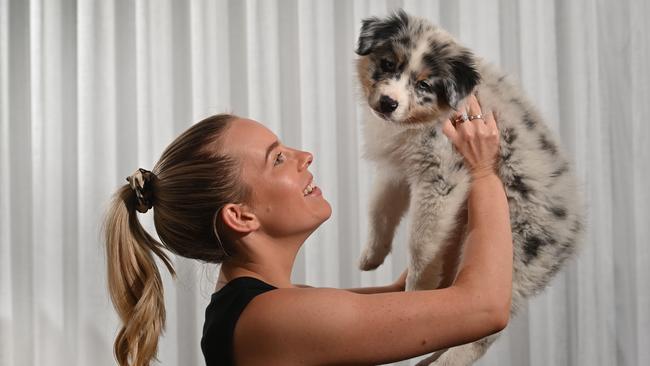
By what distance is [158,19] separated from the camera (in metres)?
2.98

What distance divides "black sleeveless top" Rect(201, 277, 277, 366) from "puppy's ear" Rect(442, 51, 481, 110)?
52 cm

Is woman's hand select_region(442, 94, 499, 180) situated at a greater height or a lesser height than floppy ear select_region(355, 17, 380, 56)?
lesser

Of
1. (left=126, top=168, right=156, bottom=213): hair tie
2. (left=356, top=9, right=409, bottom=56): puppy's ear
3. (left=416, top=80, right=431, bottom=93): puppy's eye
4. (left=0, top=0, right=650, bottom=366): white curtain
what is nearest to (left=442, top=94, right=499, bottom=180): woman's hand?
(left=416, top=80, right=431, bottom=93): puppy's eye

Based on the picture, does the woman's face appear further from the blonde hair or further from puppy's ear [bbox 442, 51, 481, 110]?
puppy's ear [bbox 442, 51, 481, 110]

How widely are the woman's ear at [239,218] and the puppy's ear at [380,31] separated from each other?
452mm

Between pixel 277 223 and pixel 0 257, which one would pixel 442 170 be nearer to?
pixel 277 223

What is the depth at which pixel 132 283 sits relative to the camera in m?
1.38

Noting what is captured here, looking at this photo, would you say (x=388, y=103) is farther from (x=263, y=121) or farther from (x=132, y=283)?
(x=263, y=121)

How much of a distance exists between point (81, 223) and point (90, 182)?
7.2 inches

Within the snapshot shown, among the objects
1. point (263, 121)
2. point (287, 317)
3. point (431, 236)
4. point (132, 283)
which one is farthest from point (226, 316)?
point (263, 121)

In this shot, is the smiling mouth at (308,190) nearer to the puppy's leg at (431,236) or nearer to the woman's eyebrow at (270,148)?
the woman's eyebrow at (270,148)

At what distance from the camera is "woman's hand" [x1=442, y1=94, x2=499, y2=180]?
1.32 meters

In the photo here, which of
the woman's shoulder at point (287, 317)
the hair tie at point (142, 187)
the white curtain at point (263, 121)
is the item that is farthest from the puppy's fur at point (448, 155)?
the white curtain at point (263, 121)

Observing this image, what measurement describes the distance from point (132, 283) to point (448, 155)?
69 cm
